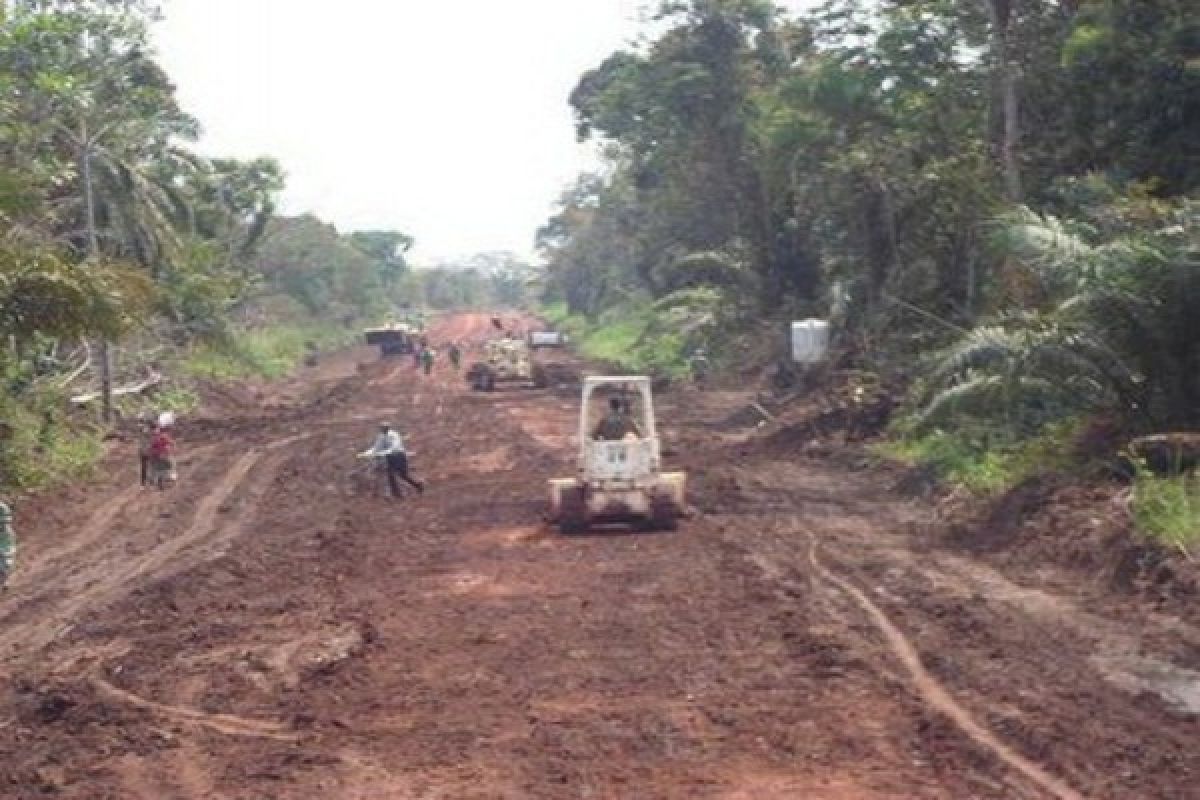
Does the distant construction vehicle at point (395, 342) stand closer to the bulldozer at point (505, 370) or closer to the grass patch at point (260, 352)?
the grass patch at point (260, 352)

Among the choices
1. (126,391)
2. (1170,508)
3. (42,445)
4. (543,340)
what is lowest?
(42,445)

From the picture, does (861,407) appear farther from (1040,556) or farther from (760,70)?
(760,70)

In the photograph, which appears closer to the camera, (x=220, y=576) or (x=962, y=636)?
(x=962, y=636)

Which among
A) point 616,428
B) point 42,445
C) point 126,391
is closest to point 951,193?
point 616,428

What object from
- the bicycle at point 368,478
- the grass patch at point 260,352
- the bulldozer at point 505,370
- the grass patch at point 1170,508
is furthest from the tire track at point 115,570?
the grass patch at point 260,352

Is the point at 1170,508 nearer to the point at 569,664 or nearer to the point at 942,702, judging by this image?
the point at 942,702

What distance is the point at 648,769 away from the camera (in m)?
8.37

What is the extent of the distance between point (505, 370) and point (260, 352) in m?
19.0

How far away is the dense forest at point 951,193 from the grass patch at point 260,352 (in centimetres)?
1369

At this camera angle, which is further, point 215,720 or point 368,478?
point 368,478

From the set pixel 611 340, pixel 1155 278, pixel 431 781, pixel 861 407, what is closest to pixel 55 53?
pixel 861 407

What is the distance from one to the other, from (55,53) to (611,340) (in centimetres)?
3423

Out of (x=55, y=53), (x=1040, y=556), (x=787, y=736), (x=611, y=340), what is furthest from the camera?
(x=611, y=340)

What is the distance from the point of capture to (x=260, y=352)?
6003 centimetres
